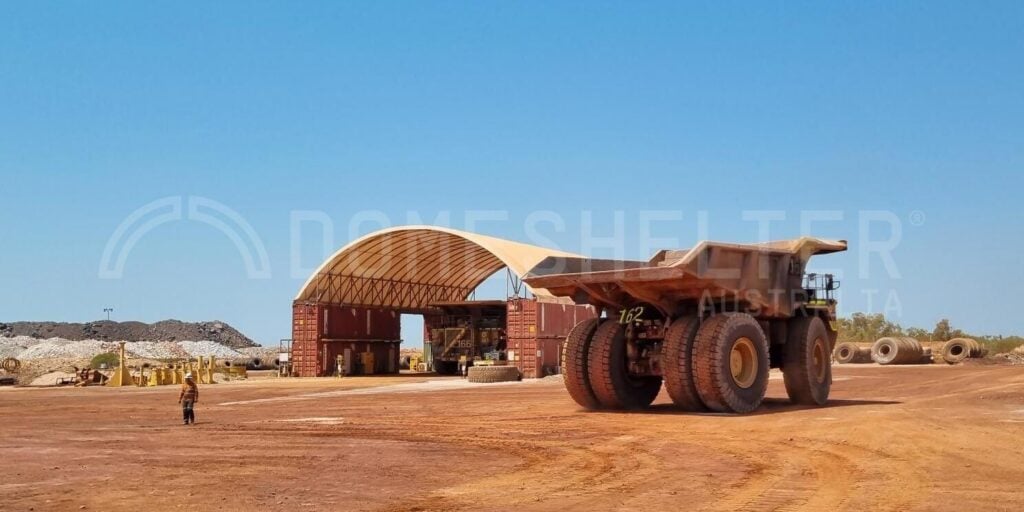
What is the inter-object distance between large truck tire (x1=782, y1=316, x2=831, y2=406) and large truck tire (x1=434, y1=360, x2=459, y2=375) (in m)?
26.6

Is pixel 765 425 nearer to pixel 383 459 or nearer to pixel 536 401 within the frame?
pixel 383 459

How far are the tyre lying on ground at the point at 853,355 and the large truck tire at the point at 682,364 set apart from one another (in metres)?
41.5

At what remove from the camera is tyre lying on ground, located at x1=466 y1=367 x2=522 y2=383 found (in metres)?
33.7

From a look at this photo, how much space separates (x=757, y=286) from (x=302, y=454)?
9505 mm

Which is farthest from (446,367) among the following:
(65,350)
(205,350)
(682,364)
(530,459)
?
(205,350)

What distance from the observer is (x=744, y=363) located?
56.6ft

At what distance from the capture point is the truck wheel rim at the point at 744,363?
16.9m

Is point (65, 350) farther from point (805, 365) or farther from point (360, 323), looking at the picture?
point (805, 365)

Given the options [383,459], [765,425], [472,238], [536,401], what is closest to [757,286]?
[765,425]

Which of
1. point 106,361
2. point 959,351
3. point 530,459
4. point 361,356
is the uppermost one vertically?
point 530,459

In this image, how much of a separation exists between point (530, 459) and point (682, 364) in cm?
625

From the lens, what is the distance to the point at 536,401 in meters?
21.8

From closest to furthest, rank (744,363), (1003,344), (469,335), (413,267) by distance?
(744,363), (469,335), (413,267), (1003,344)

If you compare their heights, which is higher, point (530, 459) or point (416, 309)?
point (416, 309)
